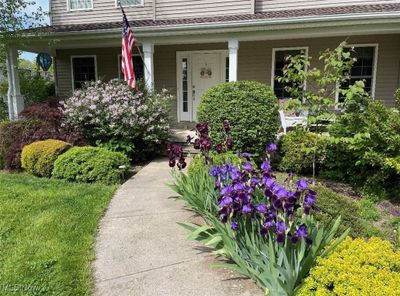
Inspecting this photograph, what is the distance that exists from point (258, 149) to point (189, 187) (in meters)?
2.55

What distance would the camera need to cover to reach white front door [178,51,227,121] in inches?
427

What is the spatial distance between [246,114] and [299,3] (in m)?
5.26

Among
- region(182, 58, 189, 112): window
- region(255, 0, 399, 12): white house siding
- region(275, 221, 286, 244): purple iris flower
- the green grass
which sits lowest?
the green grass

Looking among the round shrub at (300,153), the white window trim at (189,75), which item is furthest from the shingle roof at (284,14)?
the round shrub at (300,153)

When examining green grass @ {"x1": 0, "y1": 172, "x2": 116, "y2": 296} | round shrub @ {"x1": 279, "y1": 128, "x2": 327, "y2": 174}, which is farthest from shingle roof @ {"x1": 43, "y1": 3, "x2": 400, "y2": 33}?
green grass @ {"x1": 0, "y1": 172, "x2": 116, "y2": 296}

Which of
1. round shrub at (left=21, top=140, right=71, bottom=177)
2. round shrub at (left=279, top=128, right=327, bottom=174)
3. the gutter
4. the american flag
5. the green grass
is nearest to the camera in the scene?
the green grass

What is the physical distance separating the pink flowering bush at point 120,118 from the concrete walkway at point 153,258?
261 centimetres

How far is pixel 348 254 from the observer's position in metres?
2.70

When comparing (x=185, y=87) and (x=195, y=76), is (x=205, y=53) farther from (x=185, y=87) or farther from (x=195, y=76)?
(x=185, y=87)

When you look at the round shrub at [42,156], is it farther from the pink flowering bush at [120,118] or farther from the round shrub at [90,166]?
the pink flowering bush at [120,118]

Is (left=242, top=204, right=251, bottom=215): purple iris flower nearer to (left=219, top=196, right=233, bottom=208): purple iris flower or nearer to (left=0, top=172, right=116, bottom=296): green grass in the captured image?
(left=219, top=196, right=233, bottom=208): purple iris flower

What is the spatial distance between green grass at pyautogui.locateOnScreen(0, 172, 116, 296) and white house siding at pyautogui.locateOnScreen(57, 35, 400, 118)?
479 centimetres

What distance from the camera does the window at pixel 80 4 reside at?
37.8 feet

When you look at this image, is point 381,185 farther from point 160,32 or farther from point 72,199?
point 160,32
